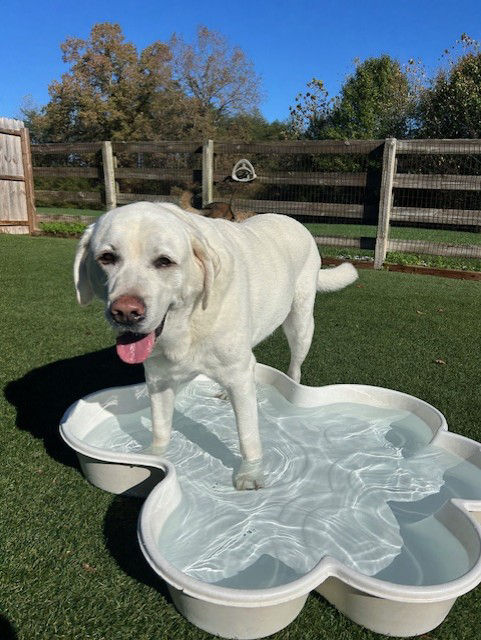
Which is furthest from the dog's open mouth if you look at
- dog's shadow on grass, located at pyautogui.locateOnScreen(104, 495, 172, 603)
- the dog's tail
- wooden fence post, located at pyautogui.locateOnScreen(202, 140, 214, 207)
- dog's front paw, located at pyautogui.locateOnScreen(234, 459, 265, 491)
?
wooden fence post, located at pyautogui.locateOnScreen(202, 140, 214, 207)

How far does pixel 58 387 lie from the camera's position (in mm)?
3473

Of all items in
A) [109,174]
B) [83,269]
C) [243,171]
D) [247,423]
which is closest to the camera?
[83,269]

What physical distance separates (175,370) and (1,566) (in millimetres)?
1016

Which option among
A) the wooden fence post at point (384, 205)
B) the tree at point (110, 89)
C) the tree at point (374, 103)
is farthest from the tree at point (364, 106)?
the wooden fence post at point (384, 205)

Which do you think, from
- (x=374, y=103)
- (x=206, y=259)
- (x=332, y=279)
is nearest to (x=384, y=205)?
(x=332, y=279)

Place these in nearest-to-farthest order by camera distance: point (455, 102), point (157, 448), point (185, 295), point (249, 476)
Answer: point (185, 295), point (249, 476), point (157, 448), point (455, 102)

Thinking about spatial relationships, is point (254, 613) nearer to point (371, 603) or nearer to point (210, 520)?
point (371, 603)

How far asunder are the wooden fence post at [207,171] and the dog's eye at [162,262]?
866cm

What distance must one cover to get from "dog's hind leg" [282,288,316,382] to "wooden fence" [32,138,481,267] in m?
5.93

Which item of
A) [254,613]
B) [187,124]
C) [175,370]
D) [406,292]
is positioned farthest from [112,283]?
[187,124]

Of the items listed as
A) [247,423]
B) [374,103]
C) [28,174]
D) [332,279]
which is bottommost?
[247,423]

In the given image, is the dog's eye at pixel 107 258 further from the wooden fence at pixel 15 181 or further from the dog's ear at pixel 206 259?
the wooden fence at pixel 15 181

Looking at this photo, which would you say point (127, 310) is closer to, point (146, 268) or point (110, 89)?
point (146, 268)

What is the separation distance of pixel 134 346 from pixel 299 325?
1.71 metres
